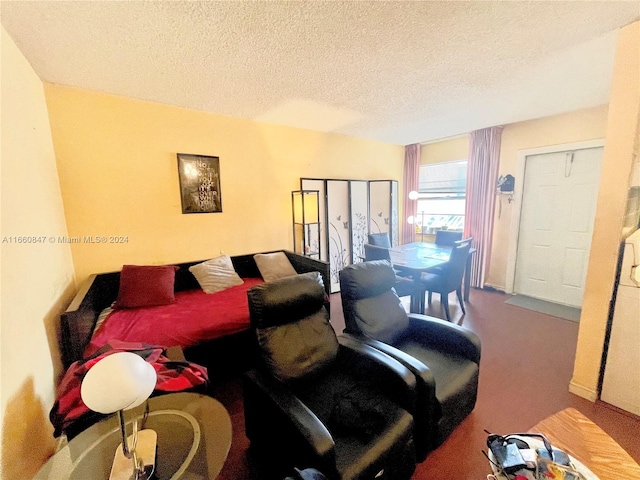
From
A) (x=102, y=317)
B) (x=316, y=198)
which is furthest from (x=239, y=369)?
(x=316, y=198)

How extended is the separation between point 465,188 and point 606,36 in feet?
9.59

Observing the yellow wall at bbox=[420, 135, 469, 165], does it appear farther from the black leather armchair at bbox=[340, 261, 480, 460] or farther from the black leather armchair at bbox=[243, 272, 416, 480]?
the black leather armchair at bbox=[243, 272, 416, 480]

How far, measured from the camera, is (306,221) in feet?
12.9

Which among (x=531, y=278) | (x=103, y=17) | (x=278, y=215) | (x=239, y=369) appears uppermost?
(x=103, y=17)

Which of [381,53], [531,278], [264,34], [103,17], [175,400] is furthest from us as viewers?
[531,278]

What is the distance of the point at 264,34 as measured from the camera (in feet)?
5.46

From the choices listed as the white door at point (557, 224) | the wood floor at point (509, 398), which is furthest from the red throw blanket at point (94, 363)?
the white door at point (557, 224)

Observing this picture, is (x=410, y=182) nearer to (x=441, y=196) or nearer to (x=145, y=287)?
(x=441, y=196)

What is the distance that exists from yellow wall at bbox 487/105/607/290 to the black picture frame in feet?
13.4

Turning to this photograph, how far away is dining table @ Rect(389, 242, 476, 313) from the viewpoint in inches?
119

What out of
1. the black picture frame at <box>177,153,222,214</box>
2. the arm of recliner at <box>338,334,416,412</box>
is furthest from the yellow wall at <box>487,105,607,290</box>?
the black picture frame at <box>177,153,222,214</box>

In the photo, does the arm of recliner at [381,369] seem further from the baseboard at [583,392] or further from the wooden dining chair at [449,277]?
the wooden dining chair at [449,277]

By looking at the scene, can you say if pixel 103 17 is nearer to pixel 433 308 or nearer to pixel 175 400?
pixel 175 400

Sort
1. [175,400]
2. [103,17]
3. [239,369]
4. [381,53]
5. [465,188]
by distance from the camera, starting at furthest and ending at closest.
A: [465,188] < [239,369] < [381,53] < [103,17] < [175,400]
